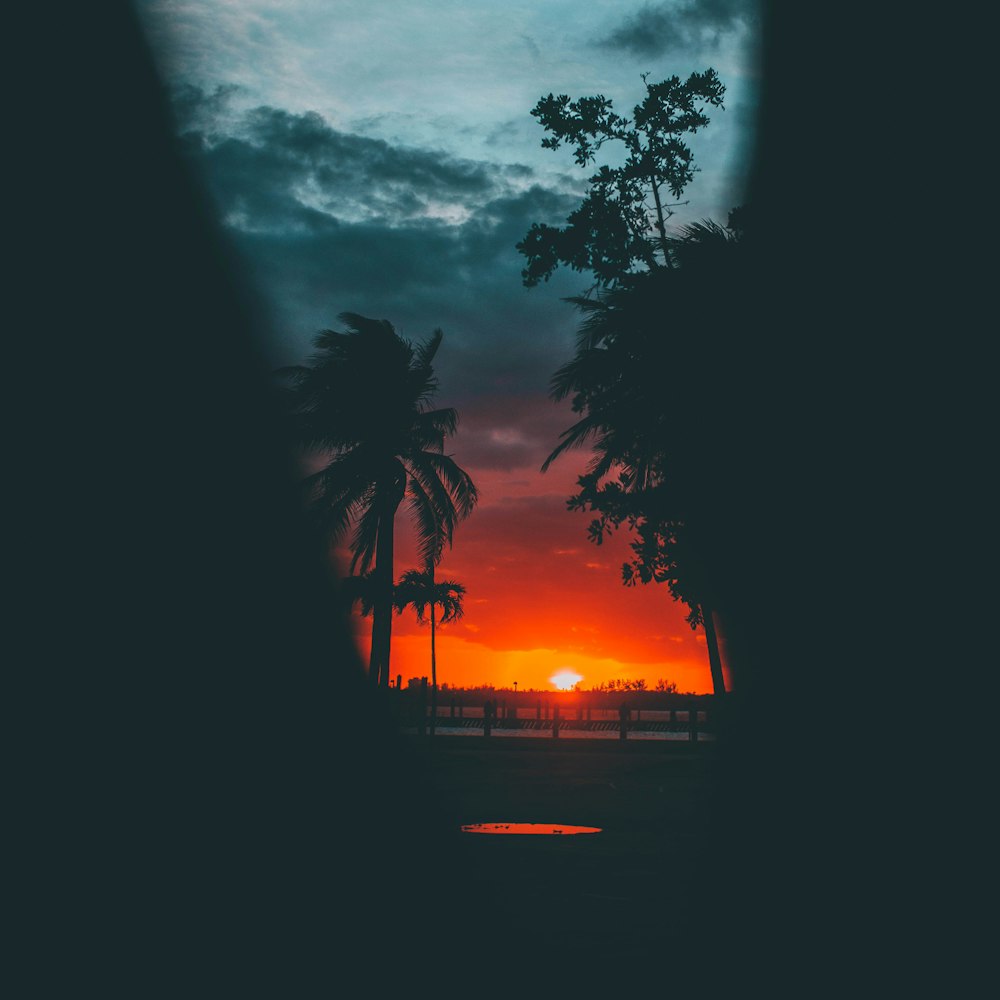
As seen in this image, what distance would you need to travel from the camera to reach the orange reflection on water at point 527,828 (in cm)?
1209

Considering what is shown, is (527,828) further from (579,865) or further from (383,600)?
(383,600)

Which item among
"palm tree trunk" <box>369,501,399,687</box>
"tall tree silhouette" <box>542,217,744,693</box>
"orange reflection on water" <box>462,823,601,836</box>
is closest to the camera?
"orange reflection on water" <box>462,823,601,836</box>

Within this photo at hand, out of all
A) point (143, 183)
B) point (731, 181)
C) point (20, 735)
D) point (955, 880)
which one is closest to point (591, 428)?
point (731, 181)

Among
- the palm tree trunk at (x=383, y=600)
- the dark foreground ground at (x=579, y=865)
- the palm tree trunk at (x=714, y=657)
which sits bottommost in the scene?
the dark foreground ground at (x=579, y=865)

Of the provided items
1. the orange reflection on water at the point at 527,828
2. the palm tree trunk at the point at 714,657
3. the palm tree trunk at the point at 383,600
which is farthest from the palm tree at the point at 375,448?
the orange reflection on water at the point at 527,828

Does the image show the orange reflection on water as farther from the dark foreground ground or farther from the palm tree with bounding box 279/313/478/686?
the palm tree with bounding box 279/313/478/686

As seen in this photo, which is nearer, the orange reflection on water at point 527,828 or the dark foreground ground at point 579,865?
the dark foreground ground at point 579,865

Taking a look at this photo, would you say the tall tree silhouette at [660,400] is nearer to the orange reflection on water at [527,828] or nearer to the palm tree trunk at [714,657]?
the palm tree trunk at [714,657]

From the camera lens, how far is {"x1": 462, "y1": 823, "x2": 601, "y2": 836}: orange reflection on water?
12.1m

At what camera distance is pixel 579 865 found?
9555 mm

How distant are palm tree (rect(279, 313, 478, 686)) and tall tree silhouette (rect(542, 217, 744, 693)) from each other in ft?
18.1

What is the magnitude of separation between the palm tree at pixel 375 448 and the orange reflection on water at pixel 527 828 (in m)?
17.1

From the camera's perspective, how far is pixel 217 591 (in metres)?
22.8

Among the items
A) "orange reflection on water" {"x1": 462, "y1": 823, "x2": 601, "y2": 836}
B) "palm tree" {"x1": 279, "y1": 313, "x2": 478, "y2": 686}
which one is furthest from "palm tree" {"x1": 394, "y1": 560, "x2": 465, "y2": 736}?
"orange reflection on water" {"x1": 462, "y1": 823, "x2": 601, "y2": 836}
